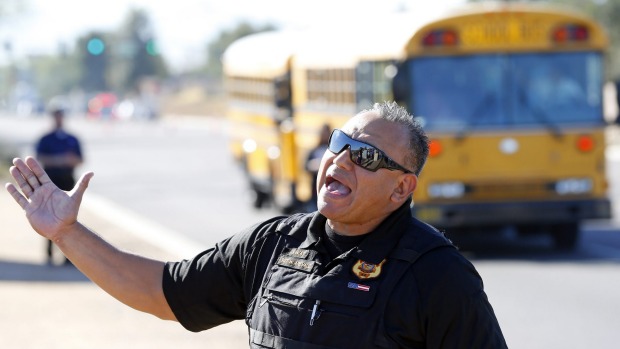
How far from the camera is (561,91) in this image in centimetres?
1630

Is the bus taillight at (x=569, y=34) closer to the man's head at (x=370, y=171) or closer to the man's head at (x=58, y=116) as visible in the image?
the man's head at (x=58, y=116)

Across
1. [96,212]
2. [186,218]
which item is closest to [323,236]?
[186,218]

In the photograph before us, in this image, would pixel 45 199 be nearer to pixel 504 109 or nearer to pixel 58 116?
pixel 58 116

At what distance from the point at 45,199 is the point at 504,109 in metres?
12.2

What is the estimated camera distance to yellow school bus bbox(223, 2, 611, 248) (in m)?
15.9

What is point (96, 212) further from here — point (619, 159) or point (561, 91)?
point (619, 159)

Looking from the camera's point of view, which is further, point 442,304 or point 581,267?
point 581,267

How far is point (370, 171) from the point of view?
403cm

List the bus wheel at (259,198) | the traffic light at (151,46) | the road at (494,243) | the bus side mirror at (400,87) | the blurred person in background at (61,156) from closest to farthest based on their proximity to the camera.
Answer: the road at (494,243) → the bus side mirror at (400,87) → the blurred person in background at (61,156) → the bus wheel at (259,198) → the traffic light at (151,46)

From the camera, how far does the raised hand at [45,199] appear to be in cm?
434

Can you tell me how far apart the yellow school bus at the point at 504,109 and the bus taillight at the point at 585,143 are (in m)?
0.01

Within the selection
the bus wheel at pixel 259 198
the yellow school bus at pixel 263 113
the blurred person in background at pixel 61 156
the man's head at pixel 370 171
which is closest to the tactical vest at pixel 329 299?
the man's head at pixel 370 171

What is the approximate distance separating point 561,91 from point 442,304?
42.3 feet

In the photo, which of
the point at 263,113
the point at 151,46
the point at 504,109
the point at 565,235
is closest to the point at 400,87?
the point at 504,109
